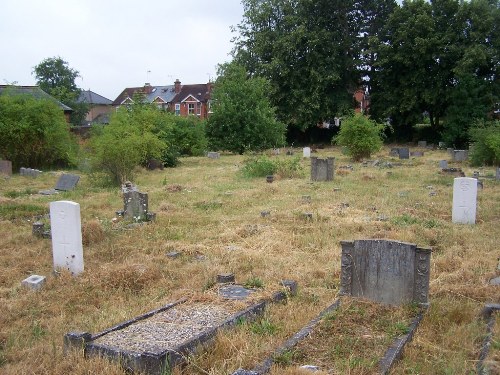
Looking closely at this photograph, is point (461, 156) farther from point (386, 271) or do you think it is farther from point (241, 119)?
point (386, 271)

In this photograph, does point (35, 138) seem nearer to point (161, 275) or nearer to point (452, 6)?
point (161, 275)

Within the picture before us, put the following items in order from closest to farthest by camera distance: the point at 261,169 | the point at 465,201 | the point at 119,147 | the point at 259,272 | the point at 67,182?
1. the point at 259,272
2. the point at 465,201
3. the point at 67,182
4. the point at 119,147
5. the point at 261,169

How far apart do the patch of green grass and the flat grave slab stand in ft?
25.7

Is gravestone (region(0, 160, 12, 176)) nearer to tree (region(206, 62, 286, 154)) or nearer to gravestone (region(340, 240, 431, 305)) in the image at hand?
tree (region(206, 62, 286, 154))

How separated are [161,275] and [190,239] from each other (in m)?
2.41

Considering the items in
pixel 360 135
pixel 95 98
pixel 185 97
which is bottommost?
pixel 360 135

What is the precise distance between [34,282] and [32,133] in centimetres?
1739

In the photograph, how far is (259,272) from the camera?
25.3ft

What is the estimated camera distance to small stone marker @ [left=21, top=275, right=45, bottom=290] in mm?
7223

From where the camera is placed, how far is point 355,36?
42062 millimetres

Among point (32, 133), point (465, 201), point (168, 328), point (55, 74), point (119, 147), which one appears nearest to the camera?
point (168, 328)

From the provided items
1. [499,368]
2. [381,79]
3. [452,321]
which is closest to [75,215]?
[452,321]

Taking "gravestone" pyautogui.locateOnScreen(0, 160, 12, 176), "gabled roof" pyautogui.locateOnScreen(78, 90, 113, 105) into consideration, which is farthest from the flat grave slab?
"gabled roof" pyautogui.locateOnScreen(78, 90, 113, 105)

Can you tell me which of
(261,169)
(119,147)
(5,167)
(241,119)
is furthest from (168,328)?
(241,119)
